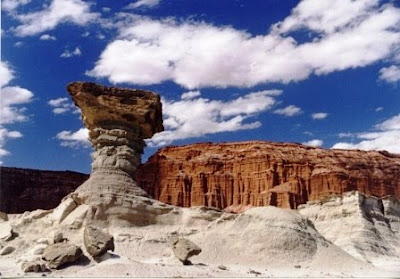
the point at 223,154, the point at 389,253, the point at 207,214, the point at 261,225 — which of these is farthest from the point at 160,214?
the point at 223,154

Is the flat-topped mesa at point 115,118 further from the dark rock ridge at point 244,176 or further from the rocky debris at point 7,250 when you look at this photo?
the dark rock ridge at point 244,176

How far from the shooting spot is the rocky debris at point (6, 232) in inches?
979

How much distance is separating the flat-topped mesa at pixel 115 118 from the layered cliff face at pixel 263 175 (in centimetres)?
7479

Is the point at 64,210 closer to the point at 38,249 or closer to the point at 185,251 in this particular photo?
the point at 38,249

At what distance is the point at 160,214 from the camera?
26.9m

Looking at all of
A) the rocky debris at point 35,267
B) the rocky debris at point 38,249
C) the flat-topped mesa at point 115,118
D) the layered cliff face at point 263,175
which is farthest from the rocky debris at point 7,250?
the layered cliff face at point 263,175

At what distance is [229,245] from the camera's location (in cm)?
2478

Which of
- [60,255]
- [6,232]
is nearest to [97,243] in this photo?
[60,255]

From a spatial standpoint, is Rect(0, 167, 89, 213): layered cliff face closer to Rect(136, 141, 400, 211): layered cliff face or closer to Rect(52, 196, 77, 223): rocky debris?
Rect(136, 141, 400, 211): layered cliff face

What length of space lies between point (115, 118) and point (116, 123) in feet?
0.93

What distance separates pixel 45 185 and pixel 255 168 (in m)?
41.3

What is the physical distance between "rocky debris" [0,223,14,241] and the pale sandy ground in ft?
1.07

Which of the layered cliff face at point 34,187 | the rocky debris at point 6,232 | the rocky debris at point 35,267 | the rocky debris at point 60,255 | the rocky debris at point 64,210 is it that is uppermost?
the layered cliff face at point 34,187

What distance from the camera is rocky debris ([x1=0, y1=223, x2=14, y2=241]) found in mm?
24859
